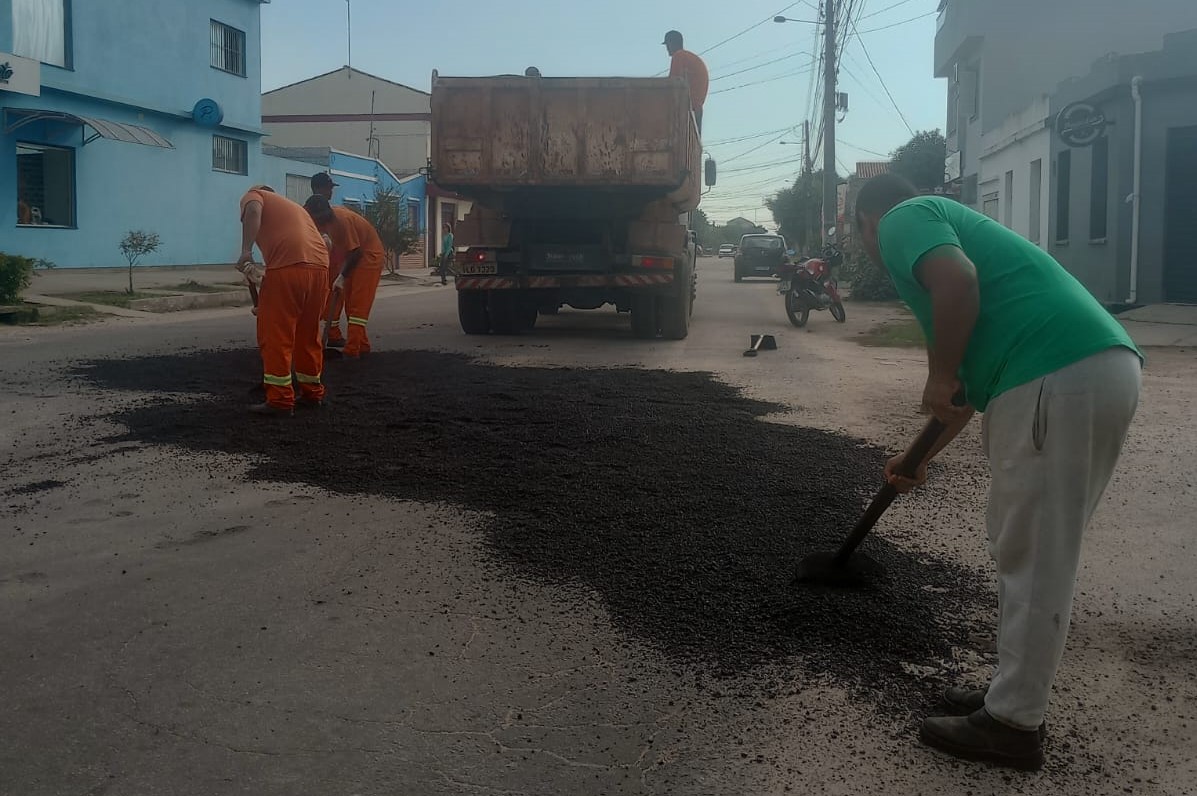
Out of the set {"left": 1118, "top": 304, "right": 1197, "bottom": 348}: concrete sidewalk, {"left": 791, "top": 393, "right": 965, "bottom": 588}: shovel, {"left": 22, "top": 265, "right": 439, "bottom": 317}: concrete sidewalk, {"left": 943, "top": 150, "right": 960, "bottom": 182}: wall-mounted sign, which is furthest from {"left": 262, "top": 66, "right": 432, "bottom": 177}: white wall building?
{"left": 791, "top": 393, "right": 965, "bottom": 588}: shovel

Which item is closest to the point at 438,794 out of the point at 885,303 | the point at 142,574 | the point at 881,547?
the point at 142,574

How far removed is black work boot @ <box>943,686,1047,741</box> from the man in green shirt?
20 mm

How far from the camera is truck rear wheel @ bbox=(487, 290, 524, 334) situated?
46.6ft

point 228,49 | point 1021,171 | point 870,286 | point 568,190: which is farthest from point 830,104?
point 568,190

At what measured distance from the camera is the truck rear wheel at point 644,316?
14.0 metres

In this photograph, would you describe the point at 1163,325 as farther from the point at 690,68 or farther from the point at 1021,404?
the point at 1021,404

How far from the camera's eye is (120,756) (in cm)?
277

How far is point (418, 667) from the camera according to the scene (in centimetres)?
338

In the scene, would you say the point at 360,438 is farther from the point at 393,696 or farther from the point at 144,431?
the point at 393,696

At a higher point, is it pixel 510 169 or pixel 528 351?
pixel 510 169

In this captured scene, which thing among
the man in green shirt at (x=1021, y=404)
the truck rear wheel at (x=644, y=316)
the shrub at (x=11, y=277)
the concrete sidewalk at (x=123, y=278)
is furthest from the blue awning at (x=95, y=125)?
the man in green shirt at (x=1021, y=404)

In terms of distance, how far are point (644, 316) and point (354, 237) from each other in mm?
4519

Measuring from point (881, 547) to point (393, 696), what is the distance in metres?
2.30

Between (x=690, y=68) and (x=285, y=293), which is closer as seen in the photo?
(x=285, y=293)
